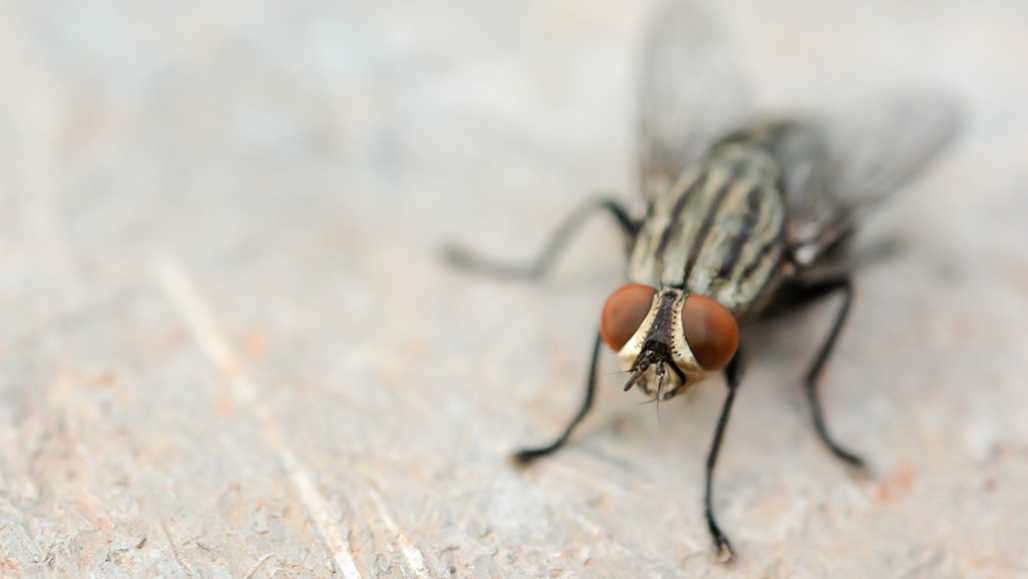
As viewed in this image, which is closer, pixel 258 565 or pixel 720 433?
pixel 258 565

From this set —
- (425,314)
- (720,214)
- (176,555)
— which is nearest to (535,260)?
(425,314)

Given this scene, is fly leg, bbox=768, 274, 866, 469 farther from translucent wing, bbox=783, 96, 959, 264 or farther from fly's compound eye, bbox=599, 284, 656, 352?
fly's compound eye, bbox=599, 284, 656, 352

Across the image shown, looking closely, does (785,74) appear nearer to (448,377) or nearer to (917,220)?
(917,220)

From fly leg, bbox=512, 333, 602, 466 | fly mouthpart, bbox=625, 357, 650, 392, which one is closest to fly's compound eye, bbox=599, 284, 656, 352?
fly mouthpart, bbox=625, 357, 650, 392

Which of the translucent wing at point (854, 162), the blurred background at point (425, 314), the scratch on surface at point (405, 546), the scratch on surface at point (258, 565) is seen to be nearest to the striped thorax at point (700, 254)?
the translucent wing at point (854, 162)

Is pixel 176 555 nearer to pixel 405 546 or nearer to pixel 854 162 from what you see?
pixel 405 546

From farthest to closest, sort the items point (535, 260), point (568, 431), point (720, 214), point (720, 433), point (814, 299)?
point (535, 260), point (814, 299), point (720, 214), point (568, 431), point (720, 433)

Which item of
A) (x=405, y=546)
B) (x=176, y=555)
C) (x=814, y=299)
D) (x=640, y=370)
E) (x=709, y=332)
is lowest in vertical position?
→ (x=405, y=546)
